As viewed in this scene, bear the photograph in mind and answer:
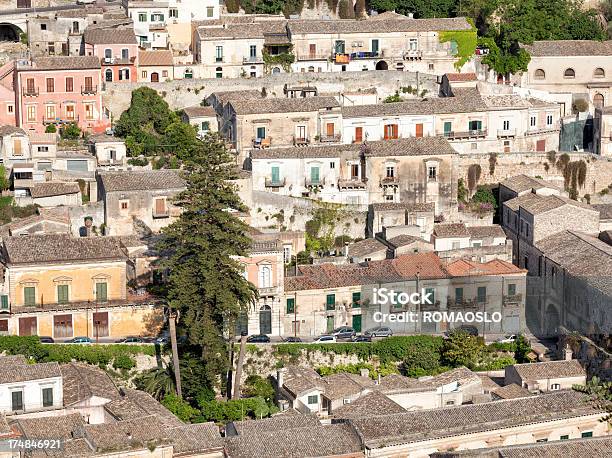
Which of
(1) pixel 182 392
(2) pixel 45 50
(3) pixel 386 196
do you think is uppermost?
(2) pixel 45 50

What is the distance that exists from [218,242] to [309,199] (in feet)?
35.7

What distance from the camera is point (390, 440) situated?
191 feet

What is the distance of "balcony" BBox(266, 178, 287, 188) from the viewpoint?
76.2 m

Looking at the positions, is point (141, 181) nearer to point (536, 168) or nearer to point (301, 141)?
point (301, 141)

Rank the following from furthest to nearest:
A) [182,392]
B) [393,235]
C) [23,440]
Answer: [393,235] < [182,392] < [23,440]

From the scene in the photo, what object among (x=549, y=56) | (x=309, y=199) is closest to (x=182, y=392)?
(x=309, y=199)

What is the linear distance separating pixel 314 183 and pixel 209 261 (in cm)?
1269

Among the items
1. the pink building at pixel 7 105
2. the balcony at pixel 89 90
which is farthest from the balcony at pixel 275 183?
the pink building at pixel 7 105

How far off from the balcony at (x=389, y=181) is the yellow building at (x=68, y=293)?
13.7 m

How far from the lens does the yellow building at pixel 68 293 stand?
66125 millimetres

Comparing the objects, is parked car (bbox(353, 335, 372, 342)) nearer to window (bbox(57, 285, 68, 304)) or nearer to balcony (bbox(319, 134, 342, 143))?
window (bbox(57, 285, 68, 304))

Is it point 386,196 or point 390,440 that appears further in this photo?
point 386,196

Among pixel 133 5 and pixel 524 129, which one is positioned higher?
pixel 133 5

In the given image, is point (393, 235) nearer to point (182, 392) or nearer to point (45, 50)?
point (182, 392)
